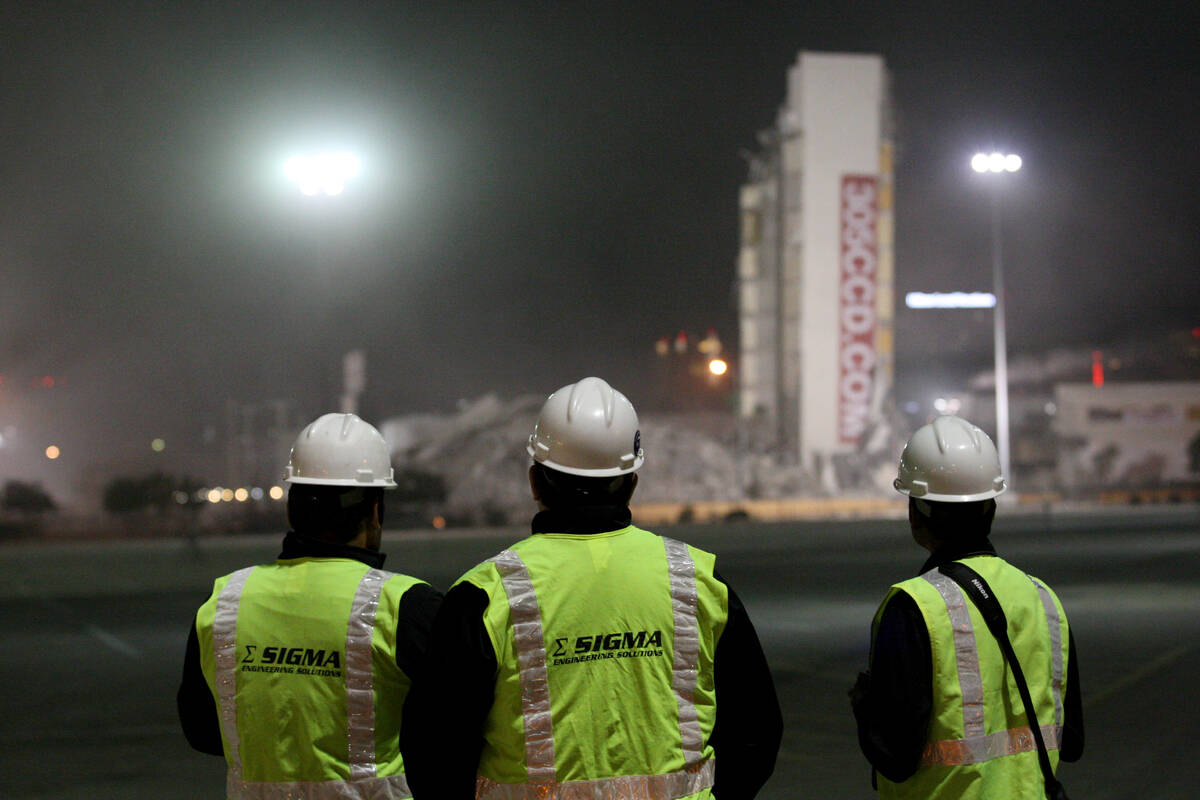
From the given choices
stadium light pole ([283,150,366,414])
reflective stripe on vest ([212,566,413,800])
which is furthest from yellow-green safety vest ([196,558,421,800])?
stadium light pole ([283,150,366,414])

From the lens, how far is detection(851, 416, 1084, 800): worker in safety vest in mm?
3445

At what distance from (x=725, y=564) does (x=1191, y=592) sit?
8361 mm

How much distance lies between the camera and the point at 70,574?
2580cm

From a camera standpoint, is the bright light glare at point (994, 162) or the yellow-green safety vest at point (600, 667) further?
the bright light glare at point (994, 162)

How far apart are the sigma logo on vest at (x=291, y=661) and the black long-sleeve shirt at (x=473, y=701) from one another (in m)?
0.48

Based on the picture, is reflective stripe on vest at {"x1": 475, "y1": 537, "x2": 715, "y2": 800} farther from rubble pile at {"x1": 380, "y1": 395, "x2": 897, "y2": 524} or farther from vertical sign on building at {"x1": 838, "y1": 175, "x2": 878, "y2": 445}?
vertical sign on building at {"x1": 838, "y1": 175, "x2": 878, "y2": 445}

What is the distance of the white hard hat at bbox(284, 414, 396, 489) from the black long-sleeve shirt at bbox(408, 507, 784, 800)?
2.68 ft

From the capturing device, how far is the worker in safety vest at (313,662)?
10.8 ft

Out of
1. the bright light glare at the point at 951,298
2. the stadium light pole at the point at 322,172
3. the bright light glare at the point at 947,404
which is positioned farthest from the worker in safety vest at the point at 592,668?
the bright light glare at the point at 951,298

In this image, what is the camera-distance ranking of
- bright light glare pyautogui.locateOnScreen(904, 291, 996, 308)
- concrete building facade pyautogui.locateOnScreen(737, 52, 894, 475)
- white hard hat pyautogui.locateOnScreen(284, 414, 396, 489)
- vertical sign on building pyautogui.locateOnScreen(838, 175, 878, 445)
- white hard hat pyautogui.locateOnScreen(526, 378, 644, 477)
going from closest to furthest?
white hard hat pyautogui.locateOnScreen(526, 378, 644, 477)
white hard hat pyautogui.locateOnScreen(284, 414, 396, 489)
concrete building facade pyautogui.locateOnScreen(737, 52, 894, 475)
vertical sign on building pyautogui.locateOnScreen(838, 175, 878, 445)
bright light glare pyautogui.locateOnScreen(904, 291, 996, 308)

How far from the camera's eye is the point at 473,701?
2885 millimetres

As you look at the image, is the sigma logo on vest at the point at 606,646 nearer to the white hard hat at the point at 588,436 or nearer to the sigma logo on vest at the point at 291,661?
the white hard hat at the point at 588,436

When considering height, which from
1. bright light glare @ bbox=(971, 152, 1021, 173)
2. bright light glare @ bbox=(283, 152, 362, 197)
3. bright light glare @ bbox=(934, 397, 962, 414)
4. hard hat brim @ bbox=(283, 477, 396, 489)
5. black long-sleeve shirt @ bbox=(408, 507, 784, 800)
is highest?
bright light glare @ bbox=(971, 152, 1021, 173)

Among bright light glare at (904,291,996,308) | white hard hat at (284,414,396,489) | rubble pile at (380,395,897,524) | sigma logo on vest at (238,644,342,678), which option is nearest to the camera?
sigma logo on vest at (238,644,342,678)
